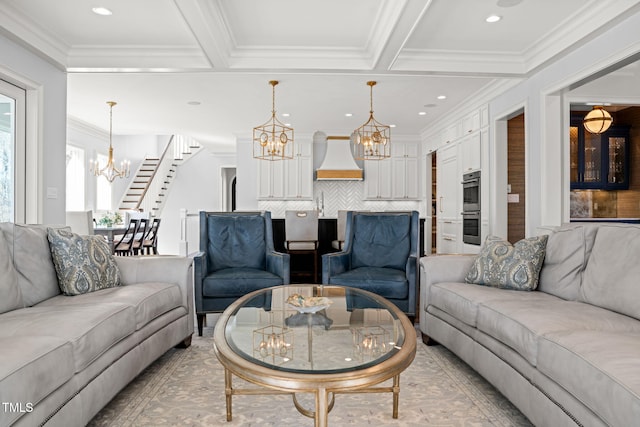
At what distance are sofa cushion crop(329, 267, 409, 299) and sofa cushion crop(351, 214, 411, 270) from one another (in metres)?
0.36

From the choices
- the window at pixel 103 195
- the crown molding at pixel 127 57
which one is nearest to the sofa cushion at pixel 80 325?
the crown molding at pixel 127 57

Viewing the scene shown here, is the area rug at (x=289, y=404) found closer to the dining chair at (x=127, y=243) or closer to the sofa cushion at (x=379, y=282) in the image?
the sofa cushion at (x=379, y=282)

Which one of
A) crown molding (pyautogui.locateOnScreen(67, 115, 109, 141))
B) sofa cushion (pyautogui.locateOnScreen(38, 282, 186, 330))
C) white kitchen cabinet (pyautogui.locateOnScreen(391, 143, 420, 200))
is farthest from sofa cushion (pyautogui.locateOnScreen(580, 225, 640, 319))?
crown molding (pyautogui.locateOnScreen(67, 115, 109, 141))

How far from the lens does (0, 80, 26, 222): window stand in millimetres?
3986

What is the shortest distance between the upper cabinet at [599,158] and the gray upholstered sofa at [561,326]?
164 inches

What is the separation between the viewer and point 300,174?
894 cm

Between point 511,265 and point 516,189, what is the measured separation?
11.0 ft

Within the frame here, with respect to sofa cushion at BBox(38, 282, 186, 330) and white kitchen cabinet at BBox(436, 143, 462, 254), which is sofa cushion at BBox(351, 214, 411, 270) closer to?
sofa cushion at BBox(38, 282, 186, 330)

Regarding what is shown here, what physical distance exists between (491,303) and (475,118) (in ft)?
14.8

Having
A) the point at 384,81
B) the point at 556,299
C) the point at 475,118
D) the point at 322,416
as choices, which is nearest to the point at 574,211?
the point at 475,118

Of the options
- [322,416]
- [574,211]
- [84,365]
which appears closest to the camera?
[322,416]

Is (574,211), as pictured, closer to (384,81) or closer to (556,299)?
(384,81)

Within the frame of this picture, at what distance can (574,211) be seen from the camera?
651 cm

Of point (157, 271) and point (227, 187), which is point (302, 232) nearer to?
point (157, 271)
